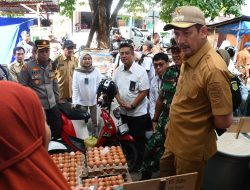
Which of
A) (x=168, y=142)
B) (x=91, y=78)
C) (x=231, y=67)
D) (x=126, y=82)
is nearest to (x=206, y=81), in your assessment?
(x=168, y=142)

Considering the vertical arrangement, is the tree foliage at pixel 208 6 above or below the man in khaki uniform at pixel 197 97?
above

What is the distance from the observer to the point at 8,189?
890 millimetres

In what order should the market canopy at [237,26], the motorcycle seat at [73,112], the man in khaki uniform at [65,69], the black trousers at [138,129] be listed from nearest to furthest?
the black trousers at [138,129] → the motorcycle seat at [73,112] → the man in khaki uniform at [65,69] → the market canopy at [237,26]

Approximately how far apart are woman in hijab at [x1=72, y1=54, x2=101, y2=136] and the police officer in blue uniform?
0.67 meters

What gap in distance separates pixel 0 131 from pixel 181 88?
5.85 ft

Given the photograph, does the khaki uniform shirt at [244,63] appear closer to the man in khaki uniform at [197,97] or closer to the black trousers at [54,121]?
the black trousers at [54,121]

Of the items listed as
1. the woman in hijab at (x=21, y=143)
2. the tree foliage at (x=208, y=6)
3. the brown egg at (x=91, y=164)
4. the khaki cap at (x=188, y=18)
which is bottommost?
the brown egg at (x=91, y=164)

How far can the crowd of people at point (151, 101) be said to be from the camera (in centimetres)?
93

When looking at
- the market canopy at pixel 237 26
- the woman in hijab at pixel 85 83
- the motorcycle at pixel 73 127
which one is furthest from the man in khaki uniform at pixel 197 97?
the market canopy at pixel 237 26

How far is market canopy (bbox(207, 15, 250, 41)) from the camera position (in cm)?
1099

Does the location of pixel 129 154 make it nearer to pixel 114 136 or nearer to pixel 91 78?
pixel 114 136

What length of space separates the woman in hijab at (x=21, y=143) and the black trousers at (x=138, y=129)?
304 cm

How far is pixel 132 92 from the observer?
3.91 metres

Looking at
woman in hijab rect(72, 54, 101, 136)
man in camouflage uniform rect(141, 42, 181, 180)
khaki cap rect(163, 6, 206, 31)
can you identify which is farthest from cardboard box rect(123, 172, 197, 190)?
woman in hijab rect(72, 54, 101, 136)
